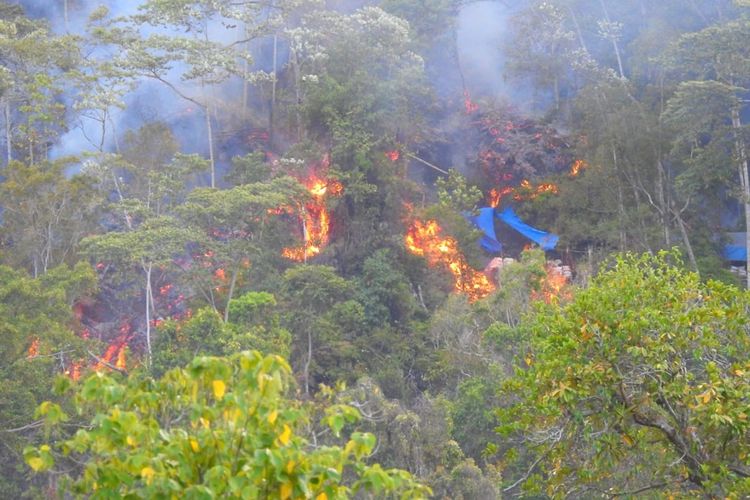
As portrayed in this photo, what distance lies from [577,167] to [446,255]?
15.2 ft

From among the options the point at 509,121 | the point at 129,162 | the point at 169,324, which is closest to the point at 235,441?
the point at 169,324

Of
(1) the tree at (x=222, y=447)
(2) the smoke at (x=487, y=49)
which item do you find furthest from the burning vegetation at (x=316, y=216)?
(1) the tree at (x=222, y=447)

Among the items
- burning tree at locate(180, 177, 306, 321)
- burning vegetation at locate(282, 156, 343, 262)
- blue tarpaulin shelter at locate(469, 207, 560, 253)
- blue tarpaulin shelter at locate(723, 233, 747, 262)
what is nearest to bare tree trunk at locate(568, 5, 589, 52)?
blue tarpaulin shelter at locate(469, 207, 560, 253)

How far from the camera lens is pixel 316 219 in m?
18.2

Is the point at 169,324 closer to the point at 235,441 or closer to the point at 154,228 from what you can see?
the point at 154,228

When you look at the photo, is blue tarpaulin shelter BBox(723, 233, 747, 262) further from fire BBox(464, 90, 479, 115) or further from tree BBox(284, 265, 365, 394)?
tree BBox(284, 265, 365, 394)

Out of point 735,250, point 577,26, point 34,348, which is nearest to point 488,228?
point 735,250

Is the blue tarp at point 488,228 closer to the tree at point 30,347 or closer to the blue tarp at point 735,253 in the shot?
the blue tarp at point 735,253

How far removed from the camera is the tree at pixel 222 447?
3373mm

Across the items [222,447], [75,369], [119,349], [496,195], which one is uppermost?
[222,447]

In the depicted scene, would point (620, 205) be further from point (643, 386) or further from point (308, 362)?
point (643, 386)

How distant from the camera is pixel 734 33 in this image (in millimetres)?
16125

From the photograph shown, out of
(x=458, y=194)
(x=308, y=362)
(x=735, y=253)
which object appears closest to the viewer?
(x=308, y=362)

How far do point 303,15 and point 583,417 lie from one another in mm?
16655
